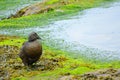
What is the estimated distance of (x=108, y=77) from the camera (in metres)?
11.9

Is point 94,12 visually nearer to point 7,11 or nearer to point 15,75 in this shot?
point 7,11

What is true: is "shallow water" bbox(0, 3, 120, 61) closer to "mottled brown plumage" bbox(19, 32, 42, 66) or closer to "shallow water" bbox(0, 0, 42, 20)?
"mottled brown plumage" bbox(19, 32, 42, 66)

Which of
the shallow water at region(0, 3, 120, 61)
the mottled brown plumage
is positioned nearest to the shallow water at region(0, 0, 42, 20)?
the shallow water at region(0, 3, 120, 61)

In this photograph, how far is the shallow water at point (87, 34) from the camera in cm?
1970

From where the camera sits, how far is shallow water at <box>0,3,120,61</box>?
19703mm

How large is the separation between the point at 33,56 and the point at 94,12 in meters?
21.3

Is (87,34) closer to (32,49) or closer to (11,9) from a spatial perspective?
(32,49)

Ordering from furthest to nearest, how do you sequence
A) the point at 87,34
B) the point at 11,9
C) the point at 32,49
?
1. the point at 11,9
2. the point at 87,34
3. the point at 32,49

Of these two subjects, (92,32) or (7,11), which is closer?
(92,32)

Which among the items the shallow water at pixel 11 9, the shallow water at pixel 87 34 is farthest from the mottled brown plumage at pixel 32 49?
the shallow water at pixel 11 9

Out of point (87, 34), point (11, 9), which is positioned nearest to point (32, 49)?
point (87, 34)

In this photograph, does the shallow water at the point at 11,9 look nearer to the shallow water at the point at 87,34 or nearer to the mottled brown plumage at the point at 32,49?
the shallow water at the point at 87,34

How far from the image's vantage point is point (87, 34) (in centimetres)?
2414

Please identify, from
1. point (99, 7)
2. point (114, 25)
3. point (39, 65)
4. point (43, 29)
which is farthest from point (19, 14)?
point (39, 65)
